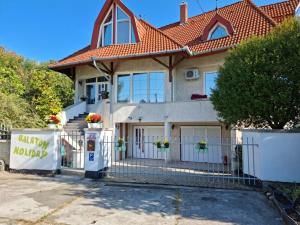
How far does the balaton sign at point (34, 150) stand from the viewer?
380 inches

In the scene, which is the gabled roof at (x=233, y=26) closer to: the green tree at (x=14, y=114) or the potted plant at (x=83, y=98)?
the potted plant at (x=83, y=98)

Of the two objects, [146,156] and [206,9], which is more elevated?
[206,9]

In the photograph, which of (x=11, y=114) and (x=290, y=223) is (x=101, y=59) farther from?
Answer: (x=290, y=223)

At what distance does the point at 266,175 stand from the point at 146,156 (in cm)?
866

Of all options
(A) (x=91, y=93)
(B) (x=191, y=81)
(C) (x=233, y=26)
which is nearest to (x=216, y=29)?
(C) (x=233, y=26)

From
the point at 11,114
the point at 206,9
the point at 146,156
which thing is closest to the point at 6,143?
the point at 11,114

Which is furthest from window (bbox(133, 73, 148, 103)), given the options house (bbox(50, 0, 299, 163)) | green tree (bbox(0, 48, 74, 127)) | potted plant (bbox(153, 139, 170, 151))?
green tree (bbox(0, 48, 74, 127))

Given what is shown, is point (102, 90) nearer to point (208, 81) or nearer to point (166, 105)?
point (166, 105)

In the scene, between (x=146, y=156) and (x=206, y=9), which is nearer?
(x=146, y=156)

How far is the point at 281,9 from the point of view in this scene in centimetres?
1494

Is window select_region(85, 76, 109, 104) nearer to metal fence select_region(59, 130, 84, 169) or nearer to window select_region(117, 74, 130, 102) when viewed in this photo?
window select_region(117, 74, 130, 102)

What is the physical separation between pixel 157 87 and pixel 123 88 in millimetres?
2170

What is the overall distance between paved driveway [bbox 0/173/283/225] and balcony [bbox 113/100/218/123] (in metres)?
5.65

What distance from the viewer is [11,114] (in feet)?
47.1
